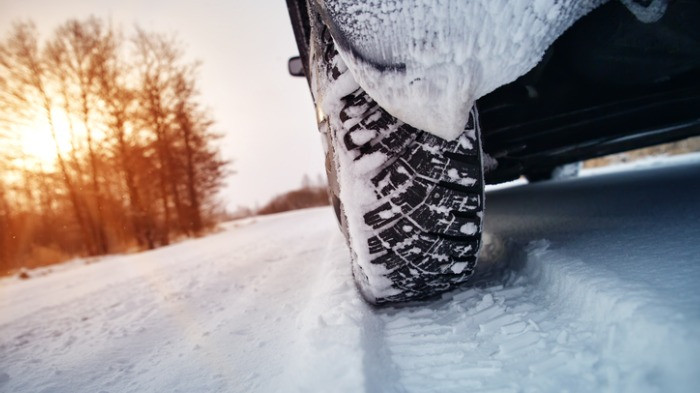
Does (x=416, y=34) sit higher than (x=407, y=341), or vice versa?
(x=416, y=34)

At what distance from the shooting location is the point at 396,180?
2.87ft

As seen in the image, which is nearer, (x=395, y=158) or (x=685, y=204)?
(x=395, y=158)

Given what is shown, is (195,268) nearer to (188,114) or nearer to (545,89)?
(545,89)

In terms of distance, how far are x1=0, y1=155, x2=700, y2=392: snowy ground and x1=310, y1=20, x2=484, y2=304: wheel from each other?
23 centimetres

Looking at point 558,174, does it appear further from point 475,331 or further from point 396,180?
point 396,180

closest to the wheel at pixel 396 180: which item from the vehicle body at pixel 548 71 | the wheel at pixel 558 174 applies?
the vehicle body at pixel 548 71

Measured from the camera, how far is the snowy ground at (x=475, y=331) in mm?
661

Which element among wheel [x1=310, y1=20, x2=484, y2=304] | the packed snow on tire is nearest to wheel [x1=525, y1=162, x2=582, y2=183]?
Result: wheel [x1=310, y1=20, x2=484, y2=304]

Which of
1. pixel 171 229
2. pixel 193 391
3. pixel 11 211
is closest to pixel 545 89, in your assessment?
pixel 193 391

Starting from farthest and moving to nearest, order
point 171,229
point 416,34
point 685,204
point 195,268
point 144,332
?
point 171,229 → point 195,268 → point 144,332 → point 685,204 → point 416,34

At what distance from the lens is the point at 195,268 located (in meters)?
3.28

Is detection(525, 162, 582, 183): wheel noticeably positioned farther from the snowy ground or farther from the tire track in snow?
the tire track in snow

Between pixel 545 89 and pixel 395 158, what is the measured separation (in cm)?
80

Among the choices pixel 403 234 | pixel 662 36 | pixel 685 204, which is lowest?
pixel 685 204
